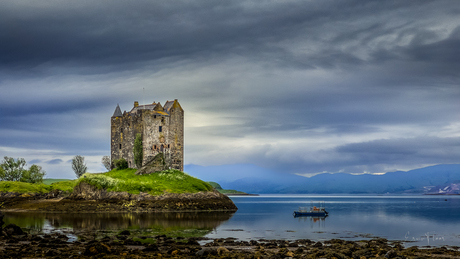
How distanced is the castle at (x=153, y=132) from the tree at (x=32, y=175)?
3128 centimetres

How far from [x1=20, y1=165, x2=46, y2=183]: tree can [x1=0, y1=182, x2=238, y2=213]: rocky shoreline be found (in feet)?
109

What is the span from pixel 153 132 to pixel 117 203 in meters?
20.3

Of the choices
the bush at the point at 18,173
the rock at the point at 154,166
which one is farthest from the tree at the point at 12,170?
the rock at the point at 154,166

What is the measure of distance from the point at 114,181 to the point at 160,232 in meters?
35.5

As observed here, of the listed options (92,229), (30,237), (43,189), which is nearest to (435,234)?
(92,229)

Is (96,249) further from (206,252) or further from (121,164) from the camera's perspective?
(121,164)

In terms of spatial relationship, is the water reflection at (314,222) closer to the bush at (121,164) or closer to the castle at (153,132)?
the castle at (153,132)

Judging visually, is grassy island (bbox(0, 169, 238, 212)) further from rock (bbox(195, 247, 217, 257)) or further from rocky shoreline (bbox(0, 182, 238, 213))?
rock (bbox(195, 247, 217, 257))

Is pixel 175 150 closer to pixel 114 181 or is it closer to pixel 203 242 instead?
pixel 114 181

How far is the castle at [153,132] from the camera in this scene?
89.3m

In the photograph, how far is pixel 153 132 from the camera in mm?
89438

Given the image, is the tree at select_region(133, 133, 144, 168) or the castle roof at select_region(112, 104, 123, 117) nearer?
the tree at select_region(133, 133, 144, 168)

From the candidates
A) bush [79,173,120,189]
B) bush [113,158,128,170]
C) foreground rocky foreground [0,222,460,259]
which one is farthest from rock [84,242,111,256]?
bush [113,158,128,170]

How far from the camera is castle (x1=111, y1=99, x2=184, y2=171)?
89312 millimetres
